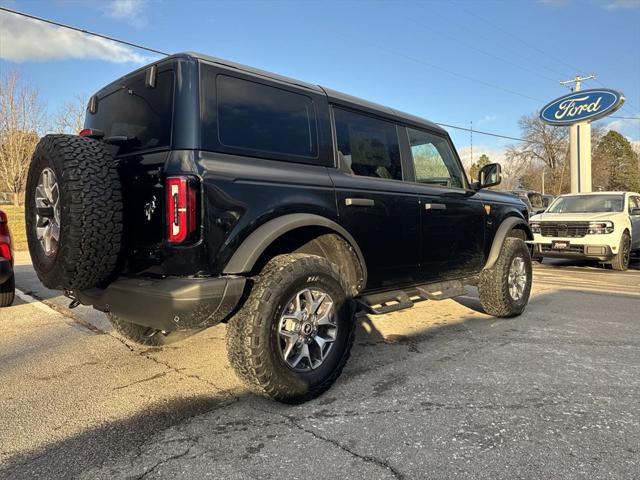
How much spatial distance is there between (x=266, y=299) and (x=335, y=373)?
79 centimetres

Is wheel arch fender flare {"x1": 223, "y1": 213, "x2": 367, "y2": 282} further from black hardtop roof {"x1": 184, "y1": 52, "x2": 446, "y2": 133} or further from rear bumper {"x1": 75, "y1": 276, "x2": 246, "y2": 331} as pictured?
black hardtop roof {"x1": 184, "y1": 52, "x2": 446, "y2": 133}

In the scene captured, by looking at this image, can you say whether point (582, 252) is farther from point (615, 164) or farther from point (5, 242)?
point (615, 164)

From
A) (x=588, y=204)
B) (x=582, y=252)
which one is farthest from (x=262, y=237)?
(x=588, y=204)

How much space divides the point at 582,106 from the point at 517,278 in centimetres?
1874

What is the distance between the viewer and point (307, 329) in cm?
305

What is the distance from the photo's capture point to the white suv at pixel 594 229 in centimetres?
995

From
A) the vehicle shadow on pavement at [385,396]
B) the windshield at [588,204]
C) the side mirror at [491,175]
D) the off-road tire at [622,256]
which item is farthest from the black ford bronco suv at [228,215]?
the windshield at [588,204]

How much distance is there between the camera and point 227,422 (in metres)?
2.73

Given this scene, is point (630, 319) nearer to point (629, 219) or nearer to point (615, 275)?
point (615, 275)

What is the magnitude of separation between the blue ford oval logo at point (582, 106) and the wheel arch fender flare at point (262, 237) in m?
21.0

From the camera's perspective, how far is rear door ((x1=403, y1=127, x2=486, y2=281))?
427cm

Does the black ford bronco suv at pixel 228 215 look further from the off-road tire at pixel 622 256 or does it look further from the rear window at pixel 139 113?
the off-road tire at pixel 622 256

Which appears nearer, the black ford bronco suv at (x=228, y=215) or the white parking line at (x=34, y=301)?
the black ford bronco suv at (x=228, y=215)

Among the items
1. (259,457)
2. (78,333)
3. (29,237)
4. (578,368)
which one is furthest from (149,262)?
(578,368)
